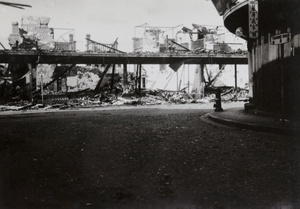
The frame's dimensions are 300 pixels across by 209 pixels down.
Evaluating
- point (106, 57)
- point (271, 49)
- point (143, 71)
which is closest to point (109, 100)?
point (106, 57)

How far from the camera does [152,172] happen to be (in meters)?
4.95

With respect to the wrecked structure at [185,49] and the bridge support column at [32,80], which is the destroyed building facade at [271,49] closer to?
the bridge support column at [32,80]

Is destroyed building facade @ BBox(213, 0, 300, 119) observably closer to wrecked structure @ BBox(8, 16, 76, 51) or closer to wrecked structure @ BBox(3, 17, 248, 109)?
wrecked structure @ BBox(3, 17, 248, 109)

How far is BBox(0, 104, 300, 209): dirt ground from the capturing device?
3732 millimetres

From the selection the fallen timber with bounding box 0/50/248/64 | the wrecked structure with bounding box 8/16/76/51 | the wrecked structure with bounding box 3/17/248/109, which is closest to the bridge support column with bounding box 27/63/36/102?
the fallen timber with bounding box 0/50/248/64

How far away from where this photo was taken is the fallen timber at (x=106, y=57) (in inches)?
940

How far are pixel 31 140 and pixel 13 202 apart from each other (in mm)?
4687

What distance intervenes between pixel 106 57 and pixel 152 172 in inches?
840

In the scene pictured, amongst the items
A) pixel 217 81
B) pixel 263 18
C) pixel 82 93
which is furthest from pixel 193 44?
pixel 263 18

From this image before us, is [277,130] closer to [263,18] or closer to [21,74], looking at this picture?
[263,18]

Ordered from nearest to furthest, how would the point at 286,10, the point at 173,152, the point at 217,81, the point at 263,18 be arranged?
the point at 173,152, the point at 286,10, the point at 263,18, the point at 217,81

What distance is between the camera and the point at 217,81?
39469mm

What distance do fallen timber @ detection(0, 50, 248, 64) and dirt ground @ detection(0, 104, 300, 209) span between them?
666 inches

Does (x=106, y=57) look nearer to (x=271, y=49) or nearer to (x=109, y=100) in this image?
(x=109, y=100)
